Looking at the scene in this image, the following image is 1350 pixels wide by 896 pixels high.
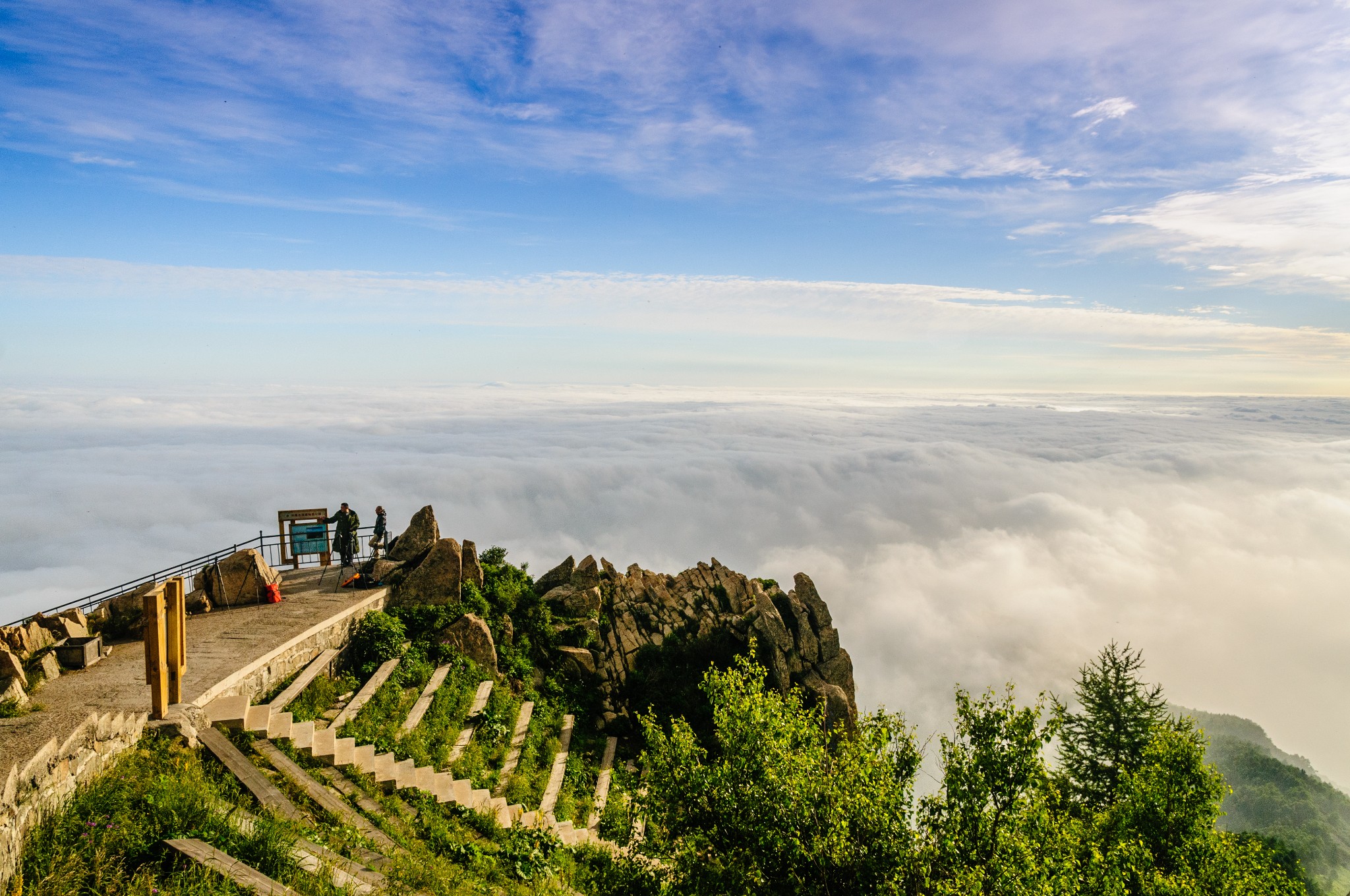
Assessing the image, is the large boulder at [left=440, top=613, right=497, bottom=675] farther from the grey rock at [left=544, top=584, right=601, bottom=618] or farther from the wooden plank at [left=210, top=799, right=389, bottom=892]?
the wooden plank at [left=210, top=799, right=389, bottom=892]

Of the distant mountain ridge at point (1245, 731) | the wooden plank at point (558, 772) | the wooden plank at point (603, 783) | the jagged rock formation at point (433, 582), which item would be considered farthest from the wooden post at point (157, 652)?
the distant mountain ridge at point (1245, 731)

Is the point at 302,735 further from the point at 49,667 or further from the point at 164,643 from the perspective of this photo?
the point at 49,667

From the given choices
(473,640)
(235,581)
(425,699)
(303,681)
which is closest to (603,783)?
(425,699)

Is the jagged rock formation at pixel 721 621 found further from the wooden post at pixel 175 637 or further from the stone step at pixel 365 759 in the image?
the wooden post at pixel 175 637

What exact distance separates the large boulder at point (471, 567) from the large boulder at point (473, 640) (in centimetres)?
259

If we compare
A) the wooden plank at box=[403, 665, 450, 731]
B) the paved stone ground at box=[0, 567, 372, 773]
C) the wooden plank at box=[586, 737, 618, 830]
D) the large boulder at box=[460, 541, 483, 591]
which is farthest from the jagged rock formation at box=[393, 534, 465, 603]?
the wooden plank at box=[586, 737, 618, 830]

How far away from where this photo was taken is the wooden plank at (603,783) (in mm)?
18844

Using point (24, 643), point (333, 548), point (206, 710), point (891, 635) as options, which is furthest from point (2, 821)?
point (891, 635)

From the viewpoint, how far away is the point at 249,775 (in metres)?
12.4

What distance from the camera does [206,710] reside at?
1379cm

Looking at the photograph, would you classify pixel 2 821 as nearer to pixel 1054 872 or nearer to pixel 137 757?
pixel 137 757

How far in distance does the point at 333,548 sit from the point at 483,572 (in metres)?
5.45

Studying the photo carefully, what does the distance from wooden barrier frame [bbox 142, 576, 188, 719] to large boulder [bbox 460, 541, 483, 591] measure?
11.8m

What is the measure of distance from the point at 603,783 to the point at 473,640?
20.2 ft
